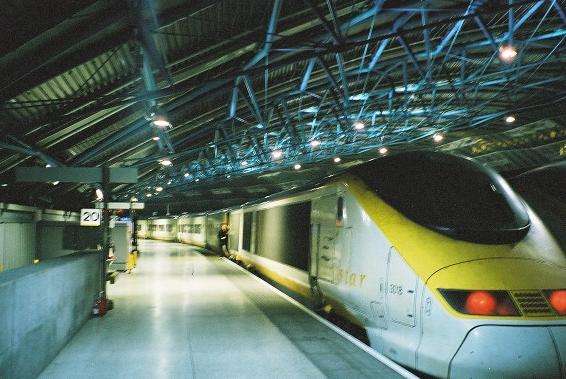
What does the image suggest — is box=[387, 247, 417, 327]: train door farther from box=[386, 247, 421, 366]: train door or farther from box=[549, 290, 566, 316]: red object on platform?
box=[549, 290, 566, 316]: red object on platform

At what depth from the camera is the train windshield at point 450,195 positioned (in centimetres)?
577

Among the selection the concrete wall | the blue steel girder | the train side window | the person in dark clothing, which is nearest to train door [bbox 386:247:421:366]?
the train side window

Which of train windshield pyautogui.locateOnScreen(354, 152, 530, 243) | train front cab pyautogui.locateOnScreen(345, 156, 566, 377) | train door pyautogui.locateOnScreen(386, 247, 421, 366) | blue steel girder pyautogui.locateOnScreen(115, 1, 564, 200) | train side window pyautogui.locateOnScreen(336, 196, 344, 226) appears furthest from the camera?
blue steel girder pyautogui.locateOnScreen(115, 1, 564, 200)

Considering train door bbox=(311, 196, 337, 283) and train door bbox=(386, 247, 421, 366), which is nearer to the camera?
train door bbox=(386, 247, 421, 366)

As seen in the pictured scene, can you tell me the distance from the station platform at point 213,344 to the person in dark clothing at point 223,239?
15.8 meters

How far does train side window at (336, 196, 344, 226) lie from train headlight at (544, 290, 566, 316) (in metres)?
3.13

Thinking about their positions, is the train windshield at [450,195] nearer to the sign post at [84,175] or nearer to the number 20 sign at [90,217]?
the sign post at [84,175]

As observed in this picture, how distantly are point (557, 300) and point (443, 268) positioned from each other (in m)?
1.12

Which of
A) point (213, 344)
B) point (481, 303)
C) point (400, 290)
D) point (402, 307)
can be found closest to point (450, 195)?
point (400, 290)

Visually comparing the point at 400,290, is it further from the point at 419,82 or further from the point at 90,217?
the point at 419,82

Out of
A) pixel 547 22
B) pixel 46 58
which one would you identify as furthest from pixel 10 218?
pixel 547 22

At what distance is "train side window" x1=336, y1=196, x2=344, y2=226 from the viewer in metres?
7.47

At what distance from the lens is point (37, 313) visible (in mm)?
4820

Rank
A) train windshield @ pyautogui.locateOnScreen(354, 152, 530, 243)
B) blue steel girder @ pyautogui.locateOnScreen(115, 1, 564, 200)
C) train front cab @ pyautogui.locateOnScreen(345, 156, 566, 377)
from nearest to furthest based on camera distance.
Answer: train front cab @ pyautogui.locateOnScreen(345, 156, 566, 377) → train windshield @ pyautogui.locateOnScreen(354, 152, 530, 243) → blue steel girder @ pyautogui.locateOnScreen(115, 1, 564, 200)
